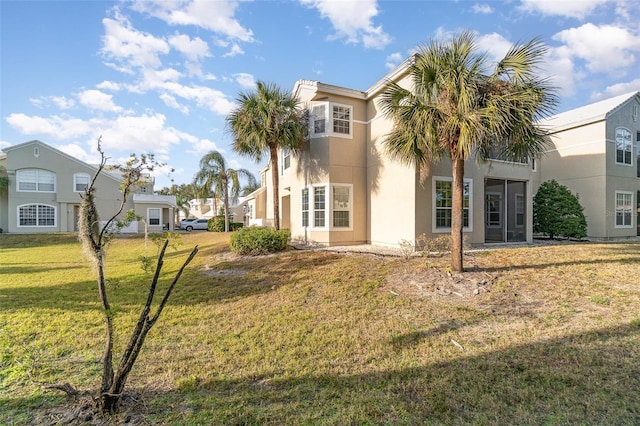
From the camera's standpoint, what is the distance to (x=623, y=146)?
53.5 feet

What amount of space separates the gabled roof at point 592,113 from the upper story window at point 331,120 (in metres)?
10.7

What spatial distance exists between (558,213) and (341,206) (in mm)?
11346

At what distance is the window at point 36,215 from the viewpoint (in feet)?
81.7

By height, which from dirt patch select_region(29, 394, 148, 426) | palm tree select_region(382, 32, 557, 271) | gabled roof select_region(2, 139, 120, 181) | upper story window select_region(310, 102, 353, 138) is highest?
gabled roof select_region(2, 139, 120, 181)

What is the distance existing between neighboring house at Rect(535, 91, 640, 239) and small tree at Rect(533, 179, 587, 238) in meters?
1.77

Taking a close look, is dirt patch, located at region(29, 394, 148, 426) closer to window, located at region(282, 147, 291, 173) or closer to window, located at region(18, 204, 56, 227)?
window, located at region(282, 147, 291, 173)

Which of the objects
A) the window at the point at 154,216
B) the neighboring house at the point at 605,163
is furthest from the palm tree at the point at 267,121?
the window at the point at 154,216

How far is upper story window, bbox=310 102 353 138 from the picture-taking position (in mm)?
12400

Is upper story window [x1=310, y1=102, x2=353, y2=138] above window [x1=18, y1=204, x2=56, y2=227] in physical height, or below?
above

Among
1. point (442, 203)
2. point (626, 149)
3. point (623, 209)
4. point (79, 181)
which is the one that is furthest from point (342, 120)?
point (79, 181)

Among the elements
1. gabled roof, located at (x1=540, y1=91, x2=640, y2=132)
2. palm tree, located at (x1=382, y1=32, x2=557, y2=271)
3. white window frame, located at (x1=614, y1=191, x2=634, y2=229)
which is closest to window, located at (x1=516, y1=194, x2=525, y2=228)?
gabled roof, located at (x1=540, y1=91, x2=640, y2=132)

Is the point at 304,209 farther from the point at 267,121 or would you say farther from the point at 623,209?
the point at 623,209

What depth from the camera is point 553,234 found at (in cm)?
1517

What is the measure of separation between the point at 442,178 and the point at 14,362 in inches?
462
